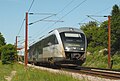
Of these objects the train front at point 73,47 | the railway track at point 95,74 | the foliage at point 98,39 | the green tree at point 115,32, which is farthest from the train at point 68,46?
the foliage at point 98,39

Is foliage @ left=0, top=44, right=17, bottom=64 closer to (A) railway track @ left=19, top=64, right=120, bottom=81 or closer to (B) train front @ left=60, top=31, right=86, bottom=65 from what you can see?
(B) train front @ left=60, top=31, right=86, bottom=65

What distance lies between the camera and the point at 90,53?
62.5m

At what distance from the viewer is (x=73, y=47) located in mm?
25156

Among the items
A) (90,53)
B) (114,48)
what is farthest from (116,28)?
(90,53)

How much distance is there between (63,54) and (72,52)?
0.76 metres

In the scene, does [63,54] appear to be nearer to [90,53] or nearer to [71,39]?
[71,39]

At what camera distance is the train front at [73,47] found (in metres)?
25.1

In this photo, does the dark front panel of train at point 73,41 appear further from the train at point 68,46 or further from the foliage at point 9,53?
the foliage at point 9,53

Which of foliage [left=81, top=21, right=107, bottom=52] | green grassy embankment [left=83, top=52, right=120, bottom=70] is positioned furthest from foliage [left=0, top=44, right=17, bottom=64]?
green grassy embankment [left=83, top=52, right=120, bottom=70]

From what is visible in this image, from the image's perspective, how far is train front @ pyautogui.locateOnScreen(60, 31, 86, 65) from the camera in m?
25.1

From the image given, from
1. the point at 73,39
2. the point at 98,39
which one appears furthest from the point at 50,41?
the point at 98,39

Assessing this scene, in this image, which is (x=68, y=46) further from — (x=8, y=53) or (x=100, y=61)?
(x=8, y=53)

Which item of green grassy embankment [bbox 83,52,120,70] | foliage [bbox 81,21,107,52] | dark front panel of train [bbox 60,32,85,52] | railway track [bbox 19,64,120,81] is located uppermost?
foliage [bbox 81,21,107,52]

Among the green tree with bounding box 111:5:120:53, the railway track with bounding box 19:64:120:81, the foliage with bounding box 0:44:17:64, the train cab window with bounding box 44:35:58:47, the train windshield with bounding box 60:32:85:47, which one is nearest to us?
the railway track with bounding box 19:64:120:81
